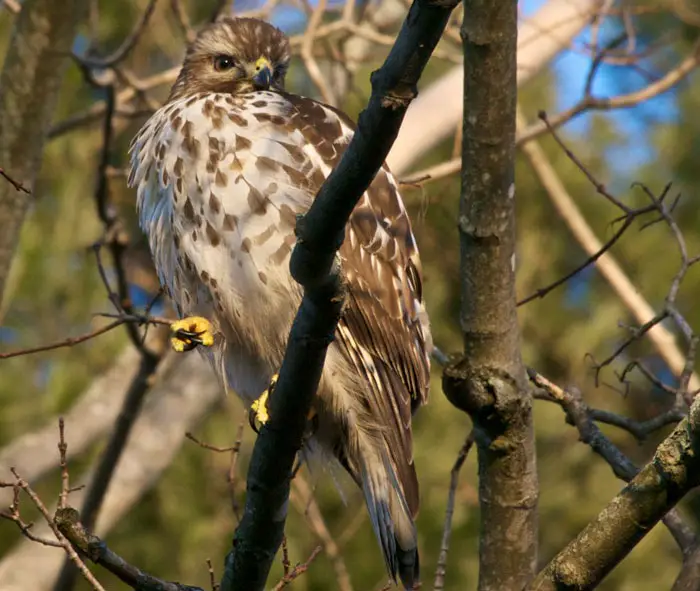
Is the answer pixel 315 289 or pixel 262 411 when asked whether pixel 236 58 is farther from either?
pixel 315 289

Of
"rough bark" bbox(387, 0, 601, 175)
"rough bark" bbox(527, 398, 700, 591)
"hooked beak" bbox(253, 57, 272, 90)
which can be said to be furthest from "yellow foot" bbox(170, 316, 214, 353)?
"rough bark" bbox(387, 0, 601, 175)

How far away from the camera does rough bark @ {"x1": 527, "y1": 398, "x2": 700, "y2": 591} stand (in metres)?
Result: 2.22

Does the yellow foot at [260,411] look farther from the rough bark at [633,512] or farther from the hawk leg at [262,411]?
the rough bark at [633,512]

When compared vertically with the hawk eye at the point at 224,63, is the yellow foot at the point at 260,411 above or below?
below

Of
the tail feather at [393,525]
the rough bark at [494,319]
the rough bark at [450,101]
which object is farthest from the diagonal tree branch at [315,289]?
the rough bark at [450,101]

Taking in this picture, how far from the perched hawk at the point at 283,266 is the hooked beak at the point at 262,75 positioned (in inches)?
11.2

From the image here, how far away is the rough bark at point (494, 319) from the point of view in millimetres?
2600

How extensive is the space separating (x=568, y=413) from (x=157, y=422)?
2924mm

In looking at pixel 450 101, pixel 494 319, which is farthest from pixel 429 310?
pixel 494 319

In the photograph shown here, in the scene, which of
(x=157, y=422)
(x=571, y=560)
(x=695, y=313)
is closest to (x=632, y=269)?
(x=695, y=313)

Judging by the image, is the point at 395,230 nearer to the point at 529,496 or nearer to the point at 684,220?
the point at 529,496

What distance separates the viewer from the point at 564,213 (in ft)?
17.8

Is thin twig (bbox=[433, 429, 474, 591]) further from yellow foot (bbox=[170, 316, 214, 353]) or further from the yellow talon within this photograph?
yellow foot (bbox=[170, 316, 214, 353])

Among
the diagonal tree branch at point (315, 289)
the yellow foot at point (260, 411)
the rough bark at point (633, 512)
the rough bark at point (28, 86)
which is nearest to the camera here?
the diagonal tree branch at point (315, 289)
